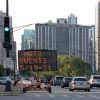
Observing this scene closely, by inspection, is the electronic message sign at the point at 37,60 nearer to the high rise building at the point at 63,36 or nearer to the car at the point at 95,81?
the car at the point at 95,81

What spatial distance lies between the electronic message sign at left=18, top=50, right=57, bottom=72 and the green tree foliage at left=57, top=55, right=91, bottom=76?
104782mm

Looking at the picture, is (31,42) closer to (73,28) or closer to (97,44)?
(73,28)

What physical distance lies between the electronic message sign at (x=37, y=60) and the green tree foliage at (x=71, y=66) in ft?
344

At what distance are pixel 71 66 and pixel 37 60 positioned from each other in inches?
4424

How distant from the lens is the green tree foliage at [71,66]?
15412 cm

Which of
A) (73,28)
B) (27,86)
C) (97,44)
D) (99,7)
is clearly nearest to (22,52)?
(27,86)

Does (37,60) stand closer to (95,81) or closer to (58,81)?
(95,81)

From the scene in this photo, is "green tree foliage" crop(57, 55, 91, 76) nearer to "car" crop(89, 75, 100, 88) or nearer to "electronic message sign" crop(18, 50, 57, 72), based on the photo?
"car" crop(89, 75, 100, 88)

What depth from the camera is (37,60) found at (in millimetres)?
47594

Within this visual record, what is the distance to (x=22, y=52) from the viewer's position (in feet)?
155

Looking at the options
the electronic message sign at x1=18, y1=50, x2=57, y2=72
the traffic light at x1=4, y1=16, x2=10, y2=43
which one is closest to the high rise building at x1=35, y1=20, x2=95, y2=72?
the electronic message sign at x1=18, y1=50, x2=57, y2=72

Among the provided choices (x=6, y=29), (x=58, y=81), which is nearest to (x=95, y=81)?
(x=58, y=81)

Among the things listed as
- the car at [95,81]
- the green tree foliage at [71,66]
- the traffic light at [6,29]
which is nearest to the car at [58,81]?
the car at [95,81]

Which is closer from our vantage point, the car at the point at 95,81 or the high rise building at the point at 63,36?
the car at the point at 95,81
